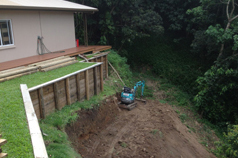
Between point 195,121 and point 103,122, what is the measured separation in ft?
24.7

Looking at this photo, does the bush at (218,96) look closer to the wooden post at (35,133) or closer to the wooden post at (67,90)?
the wooden post at (67,90)

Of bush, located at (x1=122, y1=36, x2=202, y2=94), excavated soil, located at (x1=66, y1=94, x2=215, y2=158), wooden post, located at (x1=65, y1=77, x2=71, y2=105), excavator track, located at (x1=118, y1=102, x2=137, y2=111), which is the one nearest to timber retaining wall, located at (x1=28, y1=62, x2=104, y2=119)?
wooden post, located at (x1=65, y1=77, x2=71, y2=105)

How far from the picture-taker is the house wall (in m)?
11.1

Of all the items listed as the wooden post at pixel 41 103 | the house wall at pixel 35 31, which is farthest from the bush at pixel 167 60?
the wooden post at pixel 41 103

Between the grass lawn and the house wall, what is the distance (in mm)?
2982

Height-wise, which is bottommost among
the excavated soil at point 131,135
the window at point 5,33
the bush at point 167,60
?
the excavated soil at point 131,135

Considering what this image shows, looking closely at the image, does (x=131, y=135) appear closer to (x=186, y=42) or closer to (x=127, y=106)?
(x=127, y=106)

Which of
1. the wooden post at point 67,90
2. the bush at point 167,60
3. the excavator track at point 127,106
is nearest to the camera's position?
the wooden post at point 67,90

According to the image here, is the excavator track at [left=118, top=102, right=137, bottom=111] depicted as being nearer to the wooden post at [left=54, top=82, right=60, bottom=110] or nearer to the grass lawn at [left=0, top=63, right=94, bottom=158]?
Result: the wooden post at [left=54, top=82, right=60, bottom=110]

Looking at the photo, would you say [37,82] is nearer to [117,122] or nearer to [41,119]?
[41,119]

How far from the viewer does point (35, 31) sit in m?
12.5

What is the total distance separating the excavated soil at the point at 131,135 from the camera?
9016mm

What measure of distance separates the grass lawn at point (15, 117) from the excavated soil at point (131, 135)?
8.16 ft

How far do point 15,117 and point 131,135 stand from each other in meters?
6.03
